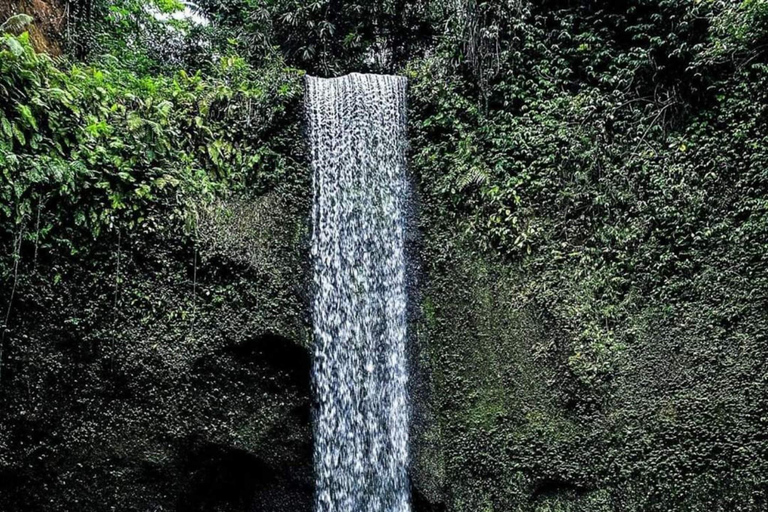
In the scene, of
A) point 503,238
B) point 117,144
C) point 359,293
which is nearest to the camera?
point 117,144

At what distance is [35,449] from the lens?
5.10m

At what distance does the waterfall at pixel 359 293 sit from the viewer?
5.95m

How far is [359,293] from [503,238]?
1.80 metres

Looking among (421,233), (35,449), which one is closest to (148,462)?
(35,449)

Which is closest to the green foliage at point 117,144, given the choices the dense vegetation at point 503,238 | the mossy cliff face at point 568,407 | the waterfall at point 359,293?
the dense vegetation at point 503,238

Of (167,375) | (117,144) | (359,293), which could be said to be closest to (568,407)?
(359,293)

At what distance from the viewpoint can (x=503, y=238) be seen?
20.0 feet

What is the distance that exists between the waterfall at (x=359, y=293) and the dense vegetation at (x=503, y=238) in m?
0.28

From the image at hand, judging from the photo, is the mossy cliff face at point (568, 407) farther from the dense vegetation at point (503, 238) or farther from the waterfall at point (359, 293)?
the waterfall at point (359, 293)

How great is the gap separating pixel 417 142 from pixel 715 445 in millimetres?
4586

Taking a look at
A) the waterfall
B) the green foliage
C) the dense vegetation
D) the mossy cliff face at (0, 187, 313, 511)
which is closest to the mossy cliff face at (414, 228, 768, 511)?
the dense vegetation

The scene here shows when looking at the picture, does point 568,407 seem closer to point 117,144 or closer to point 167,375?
point 167,375

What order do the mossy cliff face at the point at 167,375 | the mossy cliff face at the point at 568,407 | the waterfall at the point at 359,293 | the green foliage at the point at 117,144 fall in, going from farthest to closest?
the waterfall at the point at 359,293, the mossy cliff face at the point at 167,375, the mossy cliff face at the point at 568,407, the green foliage at the point at 117,144

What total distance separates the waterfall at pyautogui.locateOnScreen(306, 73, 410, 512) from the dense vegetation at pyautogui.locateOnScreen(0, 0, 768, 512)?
279mm
